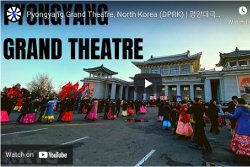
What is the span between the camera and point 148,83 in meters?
38.1

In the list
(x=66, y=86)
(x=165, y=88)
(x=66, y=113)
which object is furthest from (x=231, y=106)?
(x=165, y=88)

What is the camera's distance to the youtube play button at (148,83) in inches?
1570

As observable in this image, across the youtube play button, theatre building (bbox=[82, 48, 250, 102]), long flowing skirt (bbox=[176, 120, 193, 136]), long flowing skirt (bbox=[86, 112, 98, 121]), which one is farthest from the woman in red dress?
the youtube play button

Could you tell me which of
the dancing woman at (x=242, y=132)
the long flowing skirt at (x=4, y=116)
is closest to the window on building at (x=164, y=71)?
the long flowing skirt at (x=4, y=116)

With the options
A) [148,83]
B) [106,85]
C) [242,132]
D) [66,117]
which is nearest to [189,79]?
[148,83]

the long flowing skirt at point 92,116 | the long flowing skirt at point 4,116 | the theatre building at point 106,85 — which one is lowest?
the long flowing skirt at point 92,116

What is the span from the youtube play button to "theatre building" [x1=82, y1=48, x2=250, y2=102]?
114 cm

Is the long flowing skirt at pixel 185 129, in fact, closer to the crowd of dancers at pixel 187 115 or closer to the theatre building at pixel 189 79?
the crowd of dancers at pixel 187 115

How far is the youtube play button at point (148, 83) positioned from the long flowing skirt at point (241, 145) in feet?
107

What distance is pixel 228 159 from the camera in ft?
13.2

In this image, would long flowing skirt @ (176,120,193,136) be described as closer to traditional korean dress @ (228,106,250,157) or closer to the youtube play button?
traditional korean dress @ (228,106,250,157)

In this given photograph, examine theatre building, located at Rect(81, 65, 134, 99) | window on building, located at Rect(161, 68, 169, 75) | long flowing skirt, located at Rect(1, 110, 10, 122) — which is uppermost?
window on building, located at Rect(161, 68, 169, 75)

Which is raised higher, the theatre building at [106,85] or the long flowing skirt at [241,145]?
the theatre building at [106,85]

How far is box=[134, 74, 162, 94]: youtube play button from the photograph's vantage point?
39.9m
